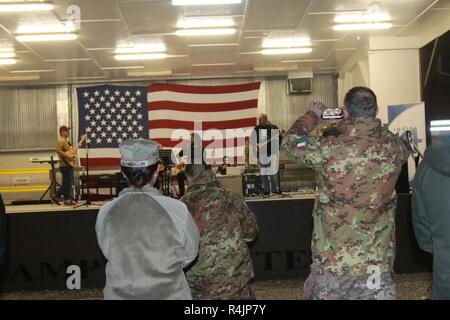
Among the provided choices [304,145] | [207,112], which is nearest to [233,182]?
[207,112]

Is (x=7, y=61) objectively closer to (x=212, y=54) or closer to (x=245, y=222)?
(x=212, y=54)

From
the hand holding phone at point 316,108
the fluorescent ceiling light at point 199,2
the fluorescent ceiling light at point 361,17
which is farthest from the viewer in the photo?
the fluorescent ceiling light at point 361,17

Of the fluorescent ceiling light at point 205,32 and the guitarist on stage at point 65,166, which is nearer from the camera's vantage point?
the fluorescent ceiling light at point 205,32

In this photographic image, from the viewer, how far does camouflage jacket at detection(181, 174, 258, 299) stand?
2867mm

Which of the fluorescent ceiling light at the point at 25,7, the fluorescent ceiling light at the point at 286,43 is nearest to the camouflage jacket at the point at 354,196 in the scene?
the fluorescent ceiling light at the point at 25,7

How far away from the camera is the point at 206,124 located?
1092 cm

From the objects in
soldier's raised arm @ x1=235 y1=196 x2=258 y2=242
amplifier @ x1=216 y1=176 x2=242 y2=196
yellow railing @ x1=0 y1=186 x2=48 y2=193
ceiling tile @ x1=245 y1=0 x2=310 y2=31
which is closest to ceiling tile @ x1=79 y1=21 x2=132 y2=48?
ceiling tile @ x1=245 y1=0 x2=310 y2=31

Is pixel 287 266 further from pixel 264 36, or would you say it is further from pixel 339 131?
pixel 264 36

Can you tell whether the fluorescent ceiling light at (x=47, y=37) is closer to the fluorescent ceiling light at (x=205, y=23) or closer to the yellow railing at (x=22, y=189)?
the fluorescent ceiling light at (x=205, y=23)

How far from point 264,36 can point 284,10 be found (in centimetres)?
148

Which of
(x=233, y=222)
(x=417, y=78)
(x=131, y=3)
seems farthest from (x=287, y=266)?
(x=417, y=78)

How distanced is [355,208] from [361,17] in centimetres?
699

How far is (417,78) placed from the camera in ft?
33.0

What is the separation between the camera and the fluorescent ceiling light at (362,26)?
8.88 m
